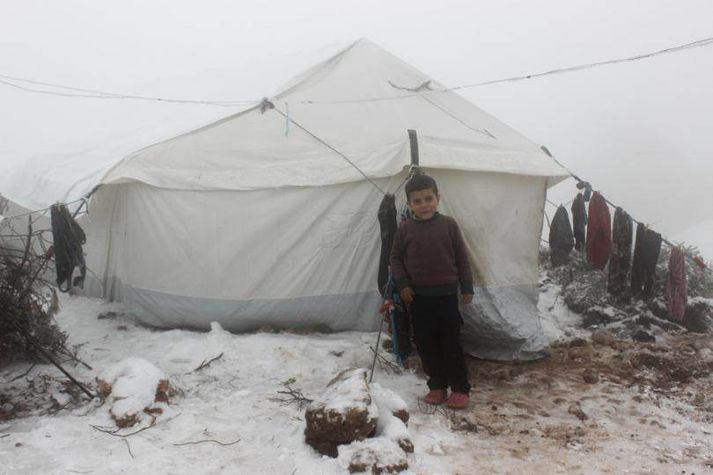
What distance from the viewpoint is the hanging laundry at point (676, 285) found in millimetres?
5145

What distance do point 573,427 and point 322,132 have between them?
336cm

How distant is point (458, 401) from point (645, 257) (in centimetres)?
304

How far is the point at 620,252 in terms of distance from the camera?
5.36 m

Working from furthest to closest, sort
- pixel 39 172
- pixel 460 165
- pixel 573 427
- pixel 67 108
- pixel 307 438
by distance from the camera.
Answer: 1. pixel 67 108
2. pixel 39 172
3. pixel 460 165
4. pixel 573 427
5. pixel 307 438

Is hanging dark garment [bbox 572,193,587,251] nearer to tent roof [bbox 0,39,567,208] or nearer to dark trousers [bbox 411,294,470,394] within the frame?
tent roof [bbox 0,39,567,208]

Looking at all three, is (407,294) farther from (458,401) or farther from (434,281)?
(458,401)

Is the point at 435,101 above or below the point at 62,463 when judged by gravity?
above

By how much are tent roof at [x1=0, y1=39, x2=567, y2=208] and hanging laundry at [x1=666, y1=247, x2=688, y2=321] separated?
5.01ft

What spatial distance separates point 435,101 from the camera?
19.0 feet

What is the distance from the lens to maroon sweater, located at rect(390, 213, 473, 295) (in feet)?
11.2

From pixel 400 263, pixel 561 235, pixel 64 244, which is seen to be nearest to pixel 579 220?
pixel 561 235

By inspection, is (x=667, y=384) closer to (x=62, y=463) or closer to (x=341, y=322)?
(x=341, y=322)

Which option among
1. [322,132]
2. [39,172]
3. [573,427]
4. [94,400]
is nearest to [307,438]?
[94,400]

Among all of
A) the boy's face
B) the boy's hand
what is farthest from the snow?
the boy's face
